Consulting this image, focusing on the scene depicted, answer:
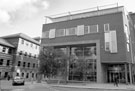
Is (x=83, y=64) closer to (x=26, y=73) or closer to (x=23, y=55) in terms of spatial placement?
(x=23, y=55)

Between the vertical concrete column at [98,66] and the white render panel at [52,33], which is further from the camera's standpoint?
Answer: the white render panel at [52,33]

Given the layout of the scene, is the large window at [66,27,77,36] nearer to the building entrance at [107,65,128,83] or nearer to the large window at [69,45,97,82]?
the large window at [69,45,97,82]

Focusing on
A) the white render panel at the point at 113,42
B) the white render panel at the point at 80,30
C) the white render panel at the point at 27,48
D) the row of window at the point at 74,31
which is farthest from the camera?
the white render panel at the point at 27,48

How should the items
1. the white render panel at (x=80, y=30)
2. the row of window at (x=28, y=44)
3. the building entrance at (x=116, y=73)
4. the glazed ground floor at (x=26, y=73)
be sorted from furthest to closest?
the row of window at (x=28, y=44) < the glazed ground floor at (x=26, y=73) < the white render panel at (x=80, y=30) < the building entrance at (x=116, y=73)

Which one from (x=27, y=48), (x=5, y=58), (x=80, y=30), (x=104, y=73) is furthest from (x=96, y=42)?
(x=27, y=48)

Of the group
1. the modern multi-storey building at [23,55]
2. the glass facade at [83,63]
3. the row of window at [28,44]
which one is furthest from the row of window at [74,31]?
the row of window at [28,44]

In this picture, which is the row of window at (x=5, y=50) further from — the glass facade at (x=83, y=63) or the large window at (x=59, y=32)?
the glass facade at (x=83, y=63)

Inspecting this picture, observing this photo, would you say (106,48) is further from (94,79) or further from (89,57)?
(94,79)

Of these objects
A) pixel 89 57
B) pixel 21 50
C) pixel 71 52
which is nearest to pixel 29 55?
pixel 21 50

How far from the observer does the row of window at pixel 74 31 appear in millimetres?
30822

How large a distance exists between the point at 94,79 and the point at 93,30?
10649 mm

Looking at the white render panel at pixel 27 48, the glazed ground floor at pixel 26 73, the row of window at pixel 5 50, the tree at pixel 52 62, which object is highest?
the white render panel at pixel 27 48

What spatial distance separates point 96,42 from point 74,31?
245 inches

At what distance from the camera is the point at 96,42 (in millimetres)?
29609
